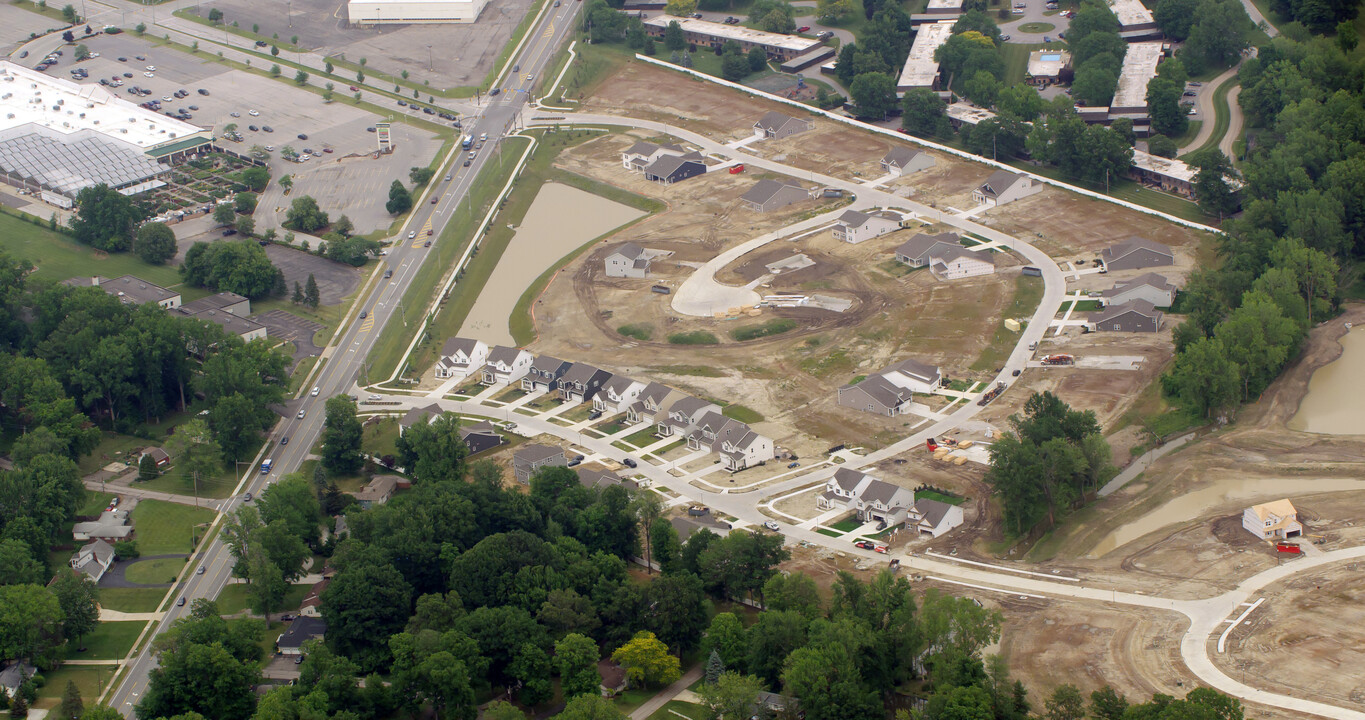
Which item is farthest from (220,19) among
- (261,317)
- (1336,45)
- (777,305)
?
(1336,45)

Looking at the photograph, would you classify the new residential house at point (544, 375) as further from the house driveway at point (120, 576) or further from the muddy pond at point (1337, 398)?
the muddy pond at point (1337, 398)

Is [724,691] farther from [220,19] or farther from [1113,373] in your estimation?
[220,19]

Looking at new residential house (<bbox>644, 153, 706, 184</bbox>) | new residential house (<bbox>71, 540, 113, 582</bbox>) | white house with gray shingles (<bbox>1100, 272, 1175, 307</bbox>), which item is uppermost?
white house with gray shingles (<bbox>1100, 272, 1175, 307</bbox>)

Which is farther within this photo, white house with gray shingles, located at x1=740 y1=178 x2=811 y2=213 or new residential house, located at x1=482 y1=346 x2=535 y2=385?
white house with gray shingles, located at x1=740 y1=178 x2=811 y2=213

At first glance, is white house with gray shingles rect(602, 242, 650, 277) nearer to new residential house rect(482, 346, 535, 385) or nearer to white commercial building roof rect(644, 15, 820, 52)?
new residential house rect(482, 346, 535, 385)

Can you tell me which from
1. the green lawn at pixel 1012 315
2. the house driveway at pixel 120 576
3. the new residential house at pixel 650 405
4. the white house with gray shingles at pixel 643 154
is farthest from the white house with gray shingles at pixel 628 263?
the house driveway at pixel 120 576

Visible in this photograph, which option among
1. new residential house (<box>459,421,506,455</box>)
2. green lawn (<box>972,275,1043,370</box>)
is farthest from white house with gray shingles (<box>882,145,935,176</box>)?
new residential house (<box>459,421,506,455</box>)
